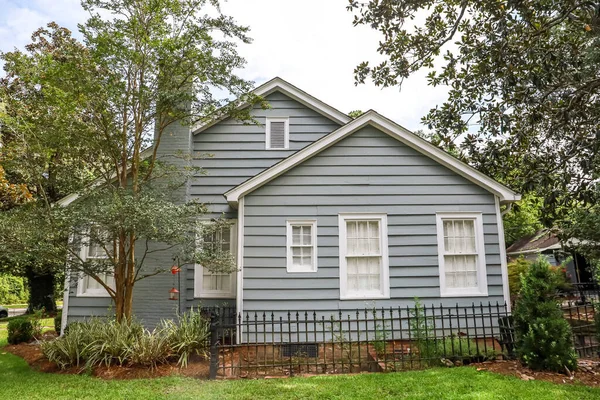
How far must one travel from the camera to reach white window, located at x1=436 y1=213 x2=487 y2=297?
9.38 metres

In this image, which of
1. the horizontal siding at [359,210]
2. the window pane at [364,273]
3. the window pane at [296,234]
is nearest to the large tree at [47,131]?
the horizontal siding at [359,210]

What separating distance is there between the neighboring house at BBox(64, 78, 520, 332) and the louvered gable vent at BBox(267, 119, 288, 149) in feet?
7.53

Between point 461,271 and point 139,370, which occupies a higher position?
point 461,271

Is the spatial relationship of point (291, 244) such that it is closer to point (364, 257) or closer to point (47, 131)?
point (364, 257)

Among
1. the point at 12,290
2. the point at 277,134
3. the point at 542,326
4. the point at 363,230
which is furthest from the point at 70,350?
the point at 12,290

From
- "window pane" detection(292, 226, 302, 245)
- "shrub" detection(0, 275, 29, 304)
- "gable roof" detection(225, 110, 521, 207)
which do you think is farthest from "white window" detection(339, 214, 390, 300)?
"shrub" detection(0, 275, 29, 304)

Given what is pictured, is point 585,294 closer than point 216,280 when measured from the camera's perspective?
No

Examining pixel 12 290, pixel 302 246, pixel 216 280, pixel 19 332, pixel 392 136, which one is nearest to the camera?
pixel 302 246

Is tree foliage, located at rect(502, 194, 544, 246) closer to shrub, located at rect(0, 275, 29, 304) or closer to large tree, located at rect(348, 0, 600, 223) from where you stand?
large tree, located at rect(348, 0, 600, 223)

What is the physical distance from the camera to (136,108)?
875 cm

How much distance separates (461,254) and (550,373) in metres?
3.39

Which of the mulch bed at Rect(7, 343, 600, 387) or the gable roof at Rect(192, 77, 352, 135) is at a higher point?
the gable roof at Rect(192, 77, 352, 135)

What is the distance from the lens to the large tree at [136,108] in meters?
7.83

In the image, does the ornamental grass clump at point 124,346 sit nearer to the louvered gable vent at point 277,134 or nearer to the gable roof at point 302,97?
the louvered gable vent at point 277,134
